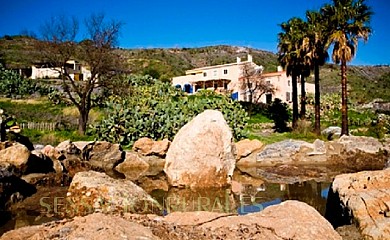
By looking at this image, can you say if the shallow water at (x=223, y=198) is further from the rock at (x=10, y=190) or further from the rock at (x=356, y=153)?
the rock at (x=356, y=153)

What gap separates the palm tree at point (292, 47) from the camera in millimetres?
27188

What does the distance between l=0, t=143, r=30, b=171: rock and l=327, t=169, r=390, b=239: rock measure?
9.52 meters

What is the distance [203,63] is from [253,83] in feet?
178

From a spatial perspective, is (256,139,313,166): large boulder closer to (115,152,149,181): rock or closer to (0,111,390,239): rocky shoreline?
(0,111,390,239): rocky shoreline

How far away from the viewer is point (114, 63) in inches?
1163

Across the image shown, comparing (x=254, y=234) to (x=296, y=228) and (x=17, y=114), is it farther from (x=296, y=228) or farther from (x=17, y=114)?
(x=17, y=114)

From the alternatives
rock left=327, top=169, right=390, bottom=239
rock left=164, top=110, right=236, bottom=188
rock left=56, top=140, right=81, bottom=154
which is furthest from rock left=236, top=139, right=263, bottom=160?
rock left=327, top=169, right=390, bottom=239

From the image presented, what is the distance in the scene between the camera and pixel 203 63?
4048 inches

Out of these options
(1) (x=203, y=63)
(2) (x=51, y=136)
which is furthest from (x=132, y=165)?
(1) (x=203, y=63)

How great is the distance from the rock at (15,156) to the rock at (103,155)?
4190 millimetres

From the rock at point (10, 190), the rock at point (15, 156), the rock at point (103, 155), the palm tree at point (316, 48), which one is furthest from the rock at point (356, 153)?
the rock at point (10, 190)

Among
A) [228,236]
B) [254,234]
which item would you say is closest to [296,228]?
[254,234]

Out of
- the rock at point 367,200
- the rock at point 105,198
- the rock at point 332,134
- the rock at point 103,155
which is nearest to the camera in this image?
the rock at point 367,200

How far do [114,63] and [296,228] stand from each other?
26183 millimetres
